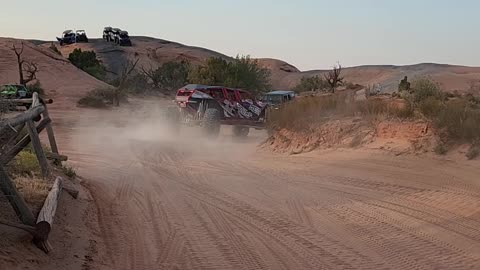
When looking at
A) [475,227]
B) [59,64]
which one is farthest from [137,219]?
[59,64]

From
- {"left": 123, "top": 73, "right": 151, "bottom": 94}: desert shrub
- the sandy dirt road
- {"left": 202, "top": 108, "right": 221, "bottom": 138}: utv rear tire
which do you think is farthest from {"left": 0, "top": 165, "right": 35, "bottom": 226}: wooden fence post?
{"left": 123, "top": 73, "right": 151, "bottom": 94}: desert shrub

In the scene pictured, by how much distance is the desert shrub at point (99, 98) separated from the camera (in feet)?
138

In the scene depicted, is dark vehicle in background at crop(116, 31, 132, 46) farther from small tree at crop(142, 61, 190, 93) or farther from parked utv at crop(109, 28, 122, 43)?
small tree at crop(142, 61, 190, 93)

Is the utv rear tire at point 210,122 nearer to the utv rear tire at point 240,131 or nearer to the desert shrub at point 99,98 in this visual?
the utv rear tire at point 240,131

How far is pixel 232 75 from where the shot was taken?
1865 inches

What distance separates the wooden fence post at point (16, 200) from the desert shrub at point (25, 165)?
117 inches

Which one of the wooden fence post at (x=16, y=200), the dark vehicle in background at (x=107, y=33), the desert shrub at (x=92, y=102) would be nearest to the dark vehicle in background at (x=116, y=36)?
the dark vehicle in background at (x=107, y=33)

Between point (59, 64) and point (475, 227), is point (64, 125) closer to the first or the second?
point (475, 227)

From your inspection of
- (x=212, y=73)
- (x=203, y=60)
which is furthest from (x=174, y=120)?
(x=203, y=60)

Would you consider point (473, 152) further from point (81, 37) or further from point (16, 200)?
point (81, 37)

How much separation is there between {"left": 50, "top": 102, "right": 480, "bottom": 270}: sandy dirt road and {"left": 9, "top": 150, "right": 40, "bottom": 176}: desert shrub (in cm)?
111

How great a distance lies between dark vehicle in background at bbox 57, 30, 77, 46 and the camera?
87.1 metres

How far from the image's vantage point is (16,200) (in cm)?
669

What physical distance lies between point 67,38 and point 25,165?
8083 cm
